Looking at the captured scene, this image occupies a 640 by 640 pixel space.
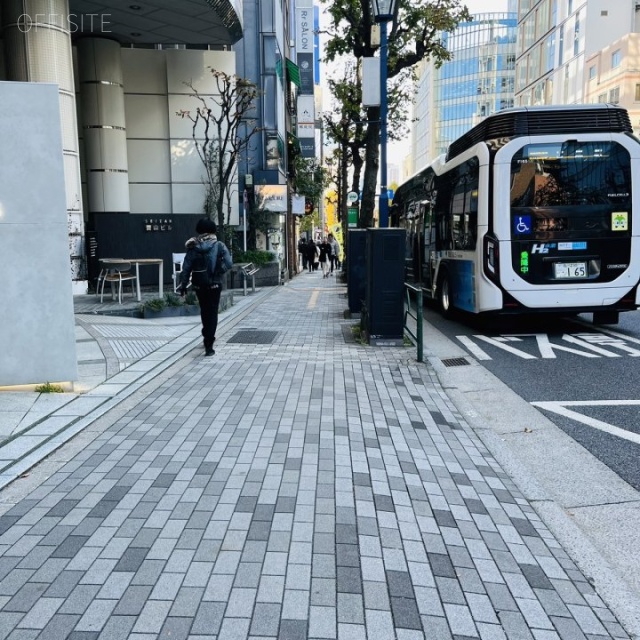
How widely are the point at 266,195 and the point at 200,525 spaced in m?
21.5

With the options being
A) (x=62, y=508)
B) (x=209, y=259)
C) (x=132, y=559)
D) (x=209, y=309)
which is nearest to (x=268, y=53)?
(x=209, y=259)

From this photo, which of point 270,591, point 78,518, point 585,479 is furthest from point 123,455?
point 585,479

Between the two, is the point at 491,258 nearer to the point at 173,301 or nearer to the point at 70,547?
the point at 173,301

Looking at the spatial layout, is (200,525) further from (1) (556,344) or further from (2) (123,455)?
(1) (556,344)

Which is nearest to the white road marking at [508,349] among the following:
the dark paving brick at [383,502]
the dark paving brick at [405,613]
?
the dark paving brick at [383,502]

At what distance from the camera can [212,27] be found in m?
18.3

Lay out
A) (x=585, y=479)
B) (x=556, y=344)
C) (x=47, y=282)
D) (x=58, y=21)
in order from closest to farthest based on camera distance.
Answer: (x=585, y=479)
(x=47, y=282)
(x=556, y=344)
(x=58, y=21)

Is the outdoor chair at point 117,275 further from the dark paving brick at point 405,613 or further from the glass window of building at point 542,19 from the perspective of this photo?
the glass window of building at point 542,19

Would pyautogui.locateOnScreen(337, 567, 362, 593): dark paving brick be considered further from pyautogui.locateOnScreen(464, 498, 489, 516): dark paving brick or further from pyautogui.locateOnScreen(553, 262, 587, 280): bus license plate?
pyautogui.locateOnScreen(553, 262, 587, 280): bus license plate

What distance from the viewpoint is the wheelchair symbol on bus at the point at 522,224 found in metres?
10.2

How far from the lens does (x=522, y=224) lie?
401 inches

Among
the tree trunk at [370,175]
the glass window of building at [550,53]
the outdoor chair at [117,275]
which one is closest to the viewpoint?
the tree trunk at [370,175]

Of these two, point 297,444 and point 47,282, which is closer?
point 297,444

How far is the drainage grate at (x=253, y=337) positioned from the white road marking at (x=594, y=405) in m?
4.74
